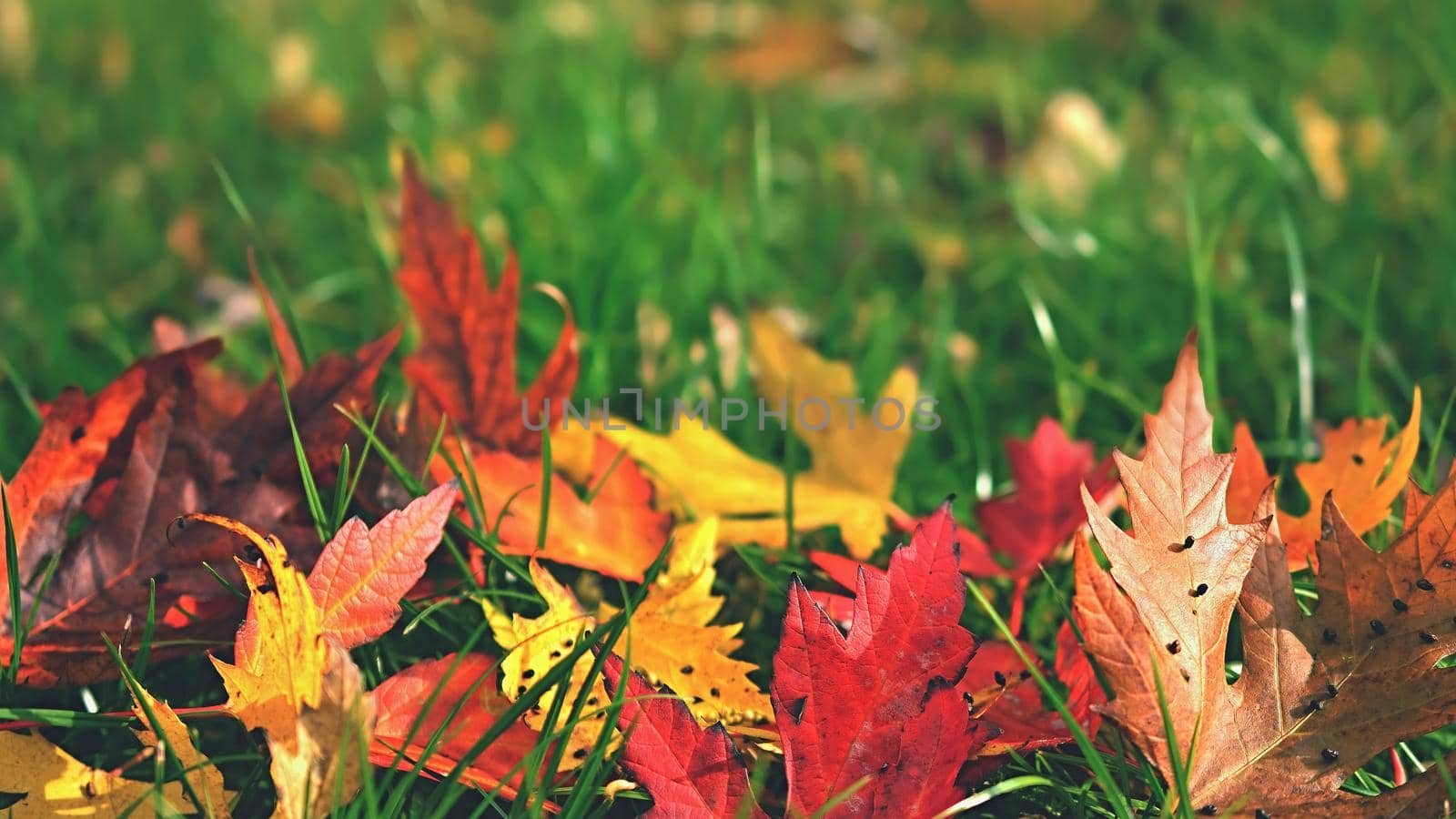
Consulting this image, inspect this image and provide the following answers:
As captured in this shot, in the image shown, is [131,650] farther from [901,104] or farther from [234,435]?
[901,104]

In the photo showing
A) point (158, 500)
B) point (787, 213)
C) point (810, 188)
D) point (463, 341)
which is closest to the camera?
point (158, 500)

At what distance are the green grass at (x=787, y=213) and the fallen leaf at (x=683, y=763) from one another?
160 mm

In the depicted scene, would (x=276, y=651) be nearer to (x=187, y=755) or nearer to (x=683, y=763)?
(x=187, y=755)

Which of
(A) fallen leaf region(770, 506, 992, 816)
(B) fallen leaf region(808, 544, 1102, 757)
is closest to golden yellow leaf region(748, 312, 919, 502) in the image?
(B) fallen leaf region(808, 544, 1102, 757)

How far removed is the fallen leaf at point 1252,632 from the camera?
29.0 inches

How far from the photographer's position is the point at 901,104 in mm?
2424

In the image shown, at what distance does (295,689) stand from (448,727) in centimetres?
11

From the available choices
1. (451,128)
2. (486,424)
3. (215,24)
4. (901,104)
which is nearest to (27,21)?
(215,24)

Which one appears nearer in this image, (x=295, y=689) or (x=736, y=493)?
(x=295, y=689)

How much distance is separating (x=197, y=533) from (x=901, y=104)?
190cm

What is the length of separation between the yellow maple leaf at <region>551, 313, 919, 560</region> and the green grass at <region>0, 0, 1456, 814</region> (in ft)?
0.21

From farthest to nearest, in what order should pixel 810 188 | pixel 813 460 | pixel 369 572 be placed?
1. pixel 810 188
2. pixel 813 460
3. pixel 369 572

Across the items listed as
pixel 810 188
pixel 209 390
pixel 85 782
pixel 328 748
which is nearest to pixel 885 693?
pixel 328 748

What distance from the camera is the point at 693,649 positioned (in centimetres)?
85
